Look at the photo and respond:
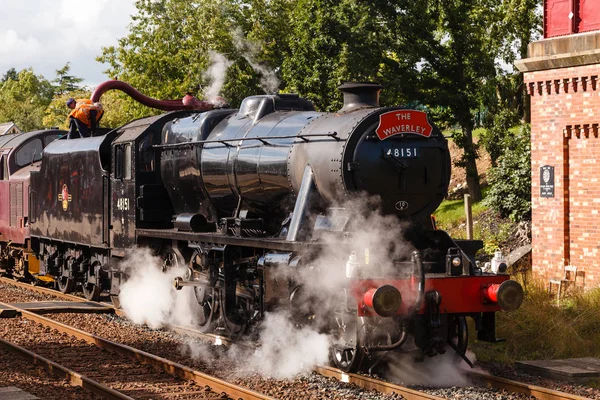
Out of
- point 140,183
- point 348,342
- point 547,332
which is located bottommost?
point 547,332

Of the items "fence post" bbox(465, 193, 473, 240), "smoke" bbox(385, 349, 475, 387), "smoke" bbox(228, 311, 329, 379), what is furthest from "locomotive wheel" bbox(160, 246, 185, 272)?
"fence post" bbox(465, 193, 473, 240)

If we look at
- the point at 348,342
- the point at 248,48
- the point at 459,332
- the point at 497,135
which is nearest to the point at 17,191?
the point at 348,342

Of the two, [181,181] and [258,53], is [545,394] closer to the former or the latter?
A: [181,181]

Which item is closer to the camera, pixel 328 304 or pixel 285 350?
pixel 328 304

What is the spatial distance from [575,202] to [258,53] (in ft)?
59.3

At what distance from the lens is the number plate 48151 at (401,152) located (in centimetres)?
911

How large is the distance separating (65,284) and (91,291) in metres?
1.38

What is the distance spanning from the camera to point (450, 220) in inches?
1056

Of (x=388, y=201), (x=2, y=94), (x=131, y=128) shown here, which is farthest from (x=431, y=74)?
(x=2, y=94)

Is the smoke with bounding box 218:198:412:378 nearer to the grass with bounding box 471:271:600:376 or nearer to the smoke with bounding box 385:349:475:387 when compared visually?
the smoke with bounding box 385:349:475:387

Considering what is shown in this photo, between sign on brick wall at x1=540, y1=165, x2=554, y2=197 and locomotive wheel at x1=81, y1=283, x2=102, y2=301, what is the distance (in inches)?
312

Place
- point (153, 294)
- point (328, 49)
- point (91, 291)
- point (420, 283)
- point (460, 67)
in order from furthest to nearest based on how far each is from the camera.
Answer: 1. point (460, 67)
2. point (328, 49)
3. point (91, 291)
4. point (153, 294)
5. point (420, 283)

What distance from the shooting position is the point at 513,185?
2330cm

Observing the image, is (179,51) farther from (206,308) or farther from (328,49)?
(206,308)
